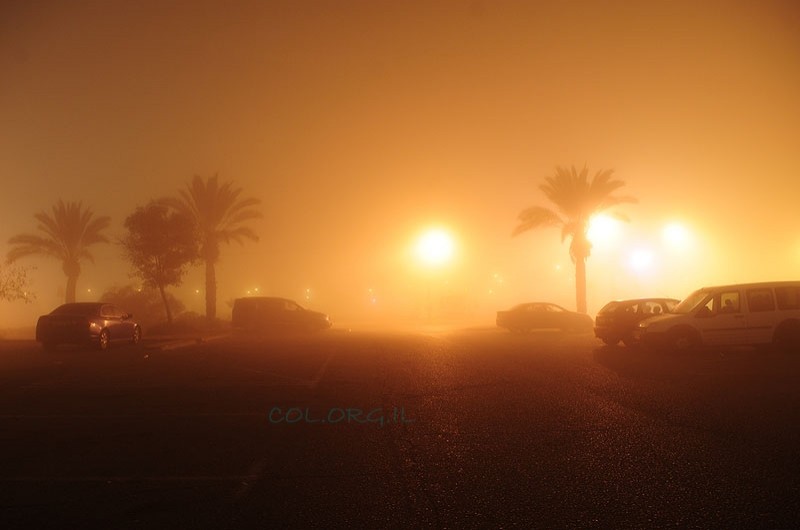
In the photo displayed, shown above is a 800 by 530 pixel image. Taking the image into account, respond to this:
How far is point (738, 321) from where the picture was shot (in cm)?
1342

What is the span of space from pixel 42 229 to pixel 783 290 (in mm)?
42408

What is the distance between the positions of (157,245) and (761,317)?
88.2ft

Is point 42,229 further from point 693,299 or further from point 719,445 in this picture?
point 719,445

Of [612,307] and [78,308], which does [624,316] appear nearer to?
[612,307]

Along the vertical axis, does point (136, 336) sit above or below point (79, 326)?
below

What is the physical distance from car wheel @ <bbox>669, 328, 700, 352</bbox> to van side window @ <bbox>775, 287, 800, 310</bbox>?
6.98ft

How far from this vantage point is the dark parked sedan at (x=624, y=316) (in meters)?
16.4

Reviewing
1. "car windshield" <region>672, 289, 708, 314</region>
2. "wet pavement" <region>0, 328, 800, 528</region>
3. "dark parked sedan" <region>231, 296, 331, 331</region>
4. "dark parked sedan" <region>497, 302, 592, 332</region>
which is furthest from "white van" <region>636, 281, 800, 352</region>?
"dark parked sedan" <region>231, 296, 331, 331</region>

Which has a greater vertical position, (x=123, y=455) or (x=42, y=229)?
(x=42, y=229)

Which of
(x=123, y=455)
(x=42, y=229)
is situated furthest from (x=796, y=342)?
(x=42, y=229)

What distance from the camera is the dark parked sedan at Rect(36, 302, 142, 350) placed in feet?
56.0

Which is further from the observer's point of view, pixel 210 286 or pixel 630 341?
pixel 210 286

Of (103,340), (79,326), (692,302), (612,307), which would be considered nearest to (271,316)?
(103,340)

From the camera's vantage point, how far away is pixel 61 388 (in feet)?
33.9
